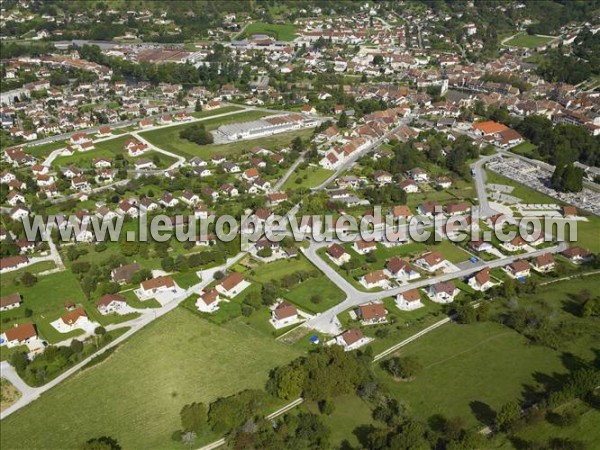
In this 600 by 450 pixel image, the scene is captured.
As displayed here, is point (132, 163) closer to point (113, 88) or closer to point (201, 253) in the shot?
point (201, 253)

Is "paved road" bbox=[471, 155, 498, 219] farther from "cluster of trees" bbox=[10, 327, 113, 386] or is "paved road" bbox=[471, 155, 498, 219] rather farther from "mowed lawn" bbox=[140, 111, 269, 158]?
"cluster of trees" bbox=[10, 327, 113, 386]

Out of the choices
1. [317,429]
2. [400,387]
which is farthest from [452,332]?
[317,429]

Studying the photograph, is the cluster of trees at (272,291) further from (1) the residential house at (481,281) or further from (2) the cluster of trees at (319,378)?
(1) the residential house at (481,281)

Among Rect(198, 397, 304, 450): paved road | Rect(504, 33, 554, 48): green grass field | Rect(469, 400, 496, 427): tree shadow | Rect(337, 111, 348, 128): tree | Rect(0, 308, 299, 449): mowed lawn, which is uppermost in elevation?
Rect(504, 33, 554, 48): green grass field

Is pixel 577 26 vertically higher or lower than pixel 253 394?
higher

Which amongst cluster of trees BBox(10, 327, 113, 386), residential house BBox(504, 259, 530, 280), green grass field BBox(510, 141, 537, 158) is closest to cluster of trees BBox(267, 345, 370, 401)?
cluster of trees BBox(10, 327, 113, 386)
